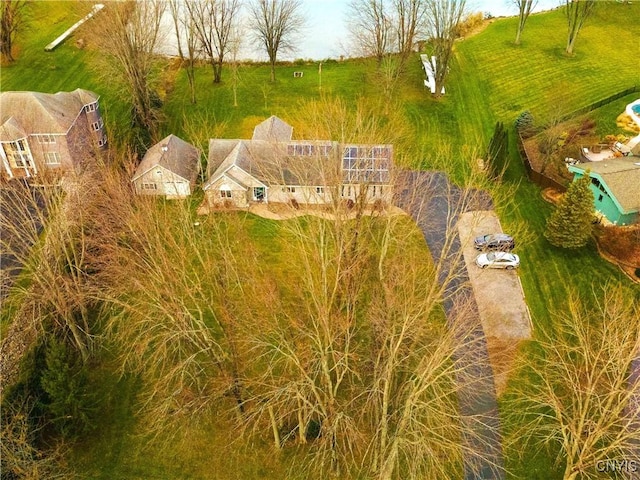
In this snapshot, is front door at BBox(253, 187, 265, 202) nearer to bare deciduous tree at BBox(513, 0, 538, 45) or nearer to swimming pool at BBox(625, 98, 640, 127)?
swimming pool at BBox(625, 98, 640, 127)

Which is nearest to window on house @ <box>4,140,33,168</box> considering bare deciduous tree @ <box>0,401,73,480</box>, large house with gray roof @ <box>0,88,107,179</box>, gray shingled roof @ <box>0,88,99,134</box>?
large house with gray roof @ <box>0,88,107,179</box>

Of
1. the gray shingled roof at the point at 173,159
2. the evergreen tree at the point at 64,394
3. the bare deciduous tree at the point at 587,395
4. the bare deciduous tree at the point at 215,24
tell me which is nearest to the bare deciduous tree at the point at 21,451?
the evergreen tree at the point at 64,394

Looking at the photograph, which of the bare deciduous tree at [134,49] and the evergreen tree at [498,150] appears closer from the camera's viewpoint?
the evergreen tree at [498,150]

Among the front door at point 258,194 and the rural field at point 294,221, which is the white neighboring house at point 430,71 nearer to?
the rural field at point 294,221

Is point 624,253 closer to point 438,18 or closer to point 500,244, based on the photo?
point 500,244

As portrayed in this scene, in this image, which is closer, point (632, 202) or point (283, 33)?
point (632, 202)

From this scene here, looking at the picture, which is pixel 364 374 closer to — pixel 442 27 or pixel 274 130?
pixel 274 130

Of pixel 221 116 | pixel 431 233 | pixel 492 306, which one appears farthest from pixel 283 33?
pixel 492 306
